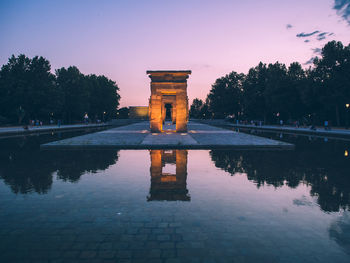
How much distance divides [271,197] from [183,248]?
3590mm

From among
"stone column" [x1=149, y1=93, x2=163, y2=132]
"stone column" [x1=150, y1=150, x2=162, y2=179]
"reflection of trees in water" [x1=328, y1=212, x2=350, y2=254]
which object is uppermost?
"stone column" [x1=149, y1=93, x2=163, y2=132]

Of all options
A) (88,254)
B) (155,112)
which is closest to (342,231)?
(88,254)

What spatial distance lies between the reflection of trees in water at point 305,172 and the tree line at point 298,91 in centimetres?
2932

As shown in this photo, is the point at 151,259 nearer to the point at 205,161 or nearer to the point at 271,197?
the point at 271,197

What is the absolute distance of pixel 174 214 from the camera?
17.3 ft

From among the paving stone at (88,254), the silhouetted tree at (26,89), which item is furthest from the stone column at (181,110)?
the silhouetted tree at (26,89)

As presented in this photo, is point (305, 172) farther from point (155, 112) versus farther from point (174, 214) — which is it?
point (155, 112)

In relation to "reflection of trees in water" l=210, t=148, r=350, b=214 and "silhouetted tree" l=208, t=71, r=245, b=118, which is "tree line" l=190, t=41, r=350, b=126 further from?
"reflection of trees in water" l=210, t=148, r=350, b=214

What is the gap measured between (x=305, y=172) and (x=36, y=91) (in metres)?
50.6

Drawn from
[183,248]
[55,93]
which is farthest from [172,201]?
[55,93]

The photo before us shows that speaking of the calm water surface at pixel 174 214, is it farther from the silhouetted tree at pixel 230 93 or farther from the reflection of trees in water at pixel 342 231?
the silhouetted tree at pixel 230 93

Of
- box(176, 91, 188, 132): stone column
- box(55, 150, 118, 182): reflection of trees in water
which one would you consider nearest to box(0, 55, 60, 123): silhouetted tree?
box(176, 91, 188, 132): stone column

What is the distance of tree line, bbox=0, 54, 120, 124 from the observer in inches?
1815

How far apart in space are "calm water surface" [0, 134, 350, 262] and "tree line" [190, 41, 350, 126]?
35.0 metres
